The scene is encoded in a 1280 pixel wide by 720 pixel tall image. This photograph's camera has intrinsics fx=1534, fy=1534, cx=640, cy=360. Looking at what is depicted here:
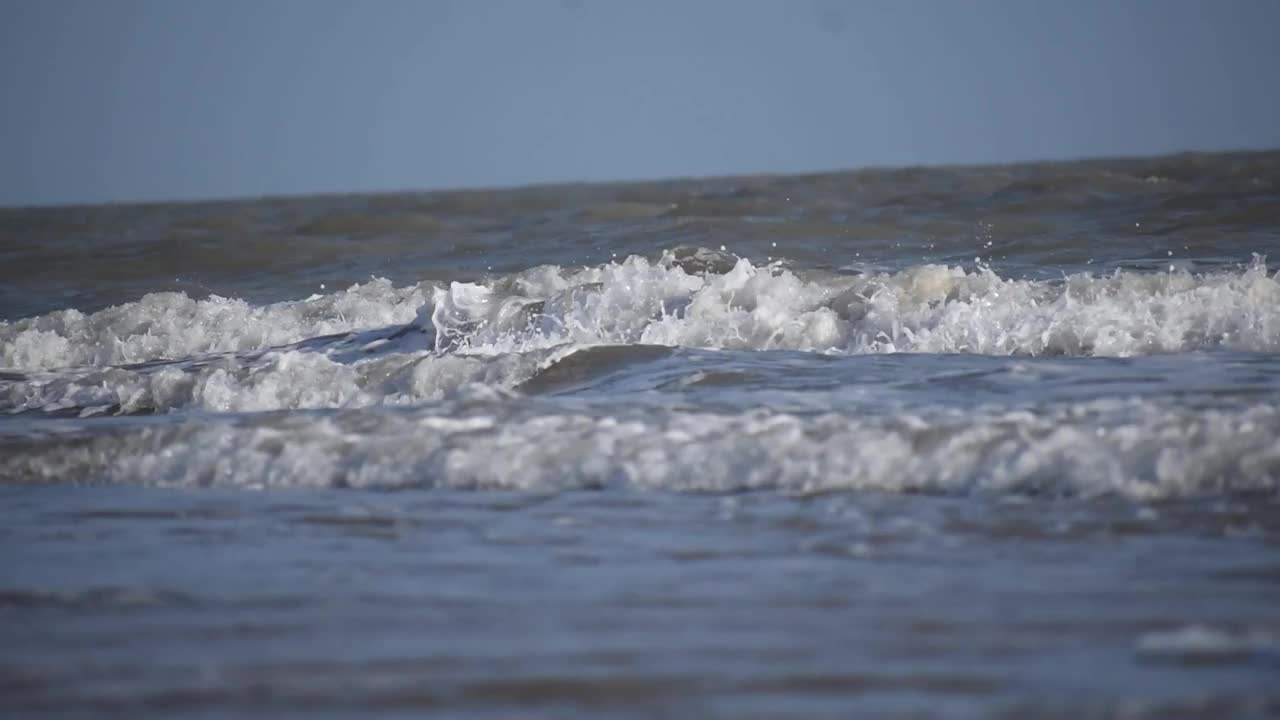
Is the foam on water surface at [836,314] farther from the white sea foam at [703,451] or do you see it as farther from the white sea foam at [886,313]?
the white sea foam at [703,451]

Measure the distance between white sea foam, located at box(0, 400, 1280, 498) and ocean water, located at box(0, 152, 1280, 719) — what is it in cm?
1

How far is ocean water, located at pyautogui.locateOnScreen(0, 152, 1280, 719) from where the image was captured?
7.83 feet

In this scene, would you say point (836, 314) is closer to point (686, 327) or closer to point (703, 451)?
point (686, 327)

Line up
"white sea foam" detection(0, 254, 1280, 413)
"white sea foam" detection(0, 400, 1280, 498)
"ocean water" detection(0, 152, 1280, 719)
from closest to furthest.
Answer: "ocean water" detection(0, 152, 1280, 719), "white sea foam" detection(0, 400, 1280, 498), "white sea foam" detection(0, 254, 1280, 413)

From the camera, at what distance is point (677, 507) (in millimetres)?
3895

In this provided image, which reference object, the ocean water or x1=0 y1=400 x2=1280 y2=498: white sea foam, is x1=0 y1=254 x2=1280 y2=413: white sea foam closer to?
the ocean water

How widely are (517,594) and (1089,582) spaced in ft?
3.58

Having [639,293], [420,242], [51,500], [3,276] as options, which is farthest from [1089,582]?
[3,276]

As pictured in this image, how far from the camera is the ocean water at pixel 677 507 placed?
239 centimetres

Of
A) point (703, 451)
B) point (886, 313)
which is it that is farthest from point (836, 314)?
point (703, 451)

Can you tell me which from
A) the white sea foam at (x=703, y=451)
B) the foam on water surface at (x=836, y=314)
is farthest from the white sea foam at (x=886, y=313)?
the white sea foam at (x=703, y=451)

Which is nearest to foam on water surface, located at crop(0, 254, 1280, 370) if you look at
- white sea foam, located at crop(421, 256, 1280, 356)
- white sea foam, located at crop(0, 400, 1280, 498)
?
white sea foam, located at crop(421, 256, 1280, 356)

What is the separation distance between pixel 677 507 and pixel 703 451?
490 mm

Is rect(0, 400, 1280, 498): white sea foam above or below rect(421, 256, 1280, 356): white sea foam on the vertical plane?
below
